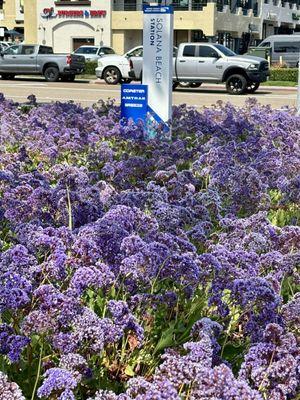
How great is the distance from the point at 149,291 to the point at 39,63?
31650 mm

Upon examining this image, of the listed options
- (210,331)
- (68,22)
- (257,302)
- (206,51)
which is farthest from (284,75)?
(210,331)

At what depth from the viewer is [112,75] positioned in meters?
32.0

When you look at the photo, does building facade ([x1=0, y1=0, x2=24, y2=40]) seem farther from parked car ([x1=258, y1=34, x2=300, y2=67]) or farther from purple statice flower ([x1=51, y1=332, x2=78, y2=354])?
purple statice flower ([x1=51, y1=332, x2=78, y2=354])

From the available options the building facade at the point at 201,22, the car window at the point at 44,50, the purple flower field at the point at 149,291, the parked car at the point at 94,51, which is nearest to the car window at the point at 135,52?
the car window at the point at 44,50

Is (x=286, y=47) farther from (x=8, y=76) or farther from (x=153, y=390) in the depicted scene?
(x=153, y=390)

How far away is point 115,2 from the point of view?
165ft

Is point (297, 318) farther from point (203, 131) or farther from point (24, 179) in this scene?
point (203, 131)

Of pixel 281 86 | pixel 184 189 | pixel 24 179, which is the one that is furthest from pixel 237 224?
Answer: pixel 281 86

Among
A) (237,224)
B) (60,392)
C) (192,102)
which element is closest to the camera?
(60,392)

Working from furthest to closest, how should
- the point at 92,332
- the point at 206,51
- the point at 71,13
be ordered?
the point at 71,13, the point at 206,51, the point at 92,332

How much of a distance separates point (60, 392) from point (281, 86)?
1197 inches

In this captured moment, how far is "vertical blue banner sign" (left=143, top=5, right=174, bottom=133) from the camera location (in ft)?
34.3

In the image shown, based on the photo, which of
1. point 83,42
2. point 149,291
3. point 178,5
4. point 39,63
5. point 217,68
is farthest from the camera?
point 83,42

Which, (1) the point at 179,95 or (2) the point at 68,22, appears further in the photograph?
(2) the point at 68,22
